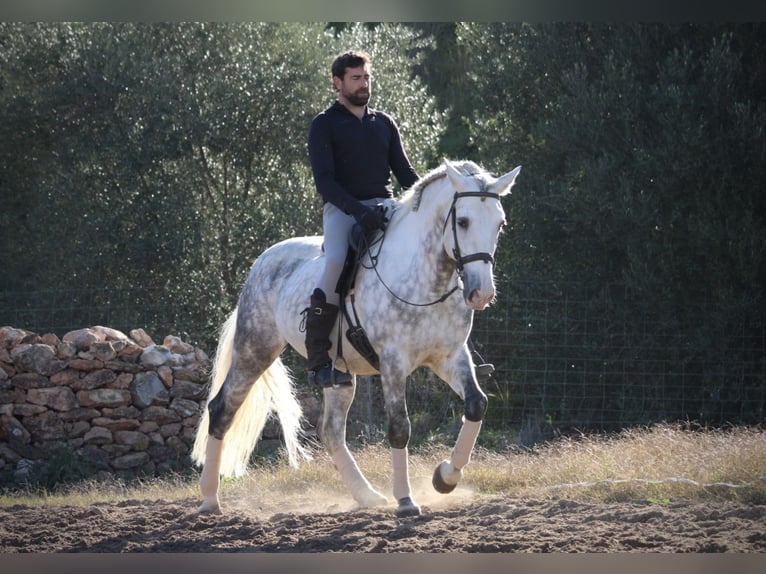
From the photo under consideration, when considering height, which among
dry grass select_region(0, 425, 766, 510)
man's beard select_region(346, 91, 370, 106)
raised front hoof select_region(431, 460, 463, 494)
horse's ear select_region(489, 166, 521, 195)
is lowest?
dry grass select_region(0, 425, 766, 510)

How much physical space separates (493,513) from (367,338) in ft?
4.28

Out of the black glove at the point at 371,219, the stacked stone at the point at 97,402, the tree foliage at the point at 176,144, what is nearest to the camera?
the black glove at the point at 371,219

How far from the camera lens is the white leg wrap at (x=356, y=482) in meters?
6.72

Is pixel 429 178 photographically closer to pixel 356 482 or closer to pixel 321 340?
pixel 321 340

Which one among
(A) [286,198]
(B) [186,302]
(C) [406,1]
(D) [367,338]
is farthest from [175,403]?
(C) [406,1]

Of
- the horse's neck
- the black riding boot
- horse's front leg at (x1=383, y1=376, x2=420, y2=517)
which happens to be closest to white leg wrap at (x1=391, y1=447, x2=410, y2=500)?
horse's front leg at (x1=383, y1=376, x2=420, y2=517)

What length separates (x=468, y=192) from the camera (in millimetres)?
5746

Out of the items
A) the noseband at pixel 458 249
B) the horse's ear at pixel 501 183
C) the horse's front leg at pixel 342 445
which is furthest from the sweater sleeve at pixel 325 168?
the horse's front leg at pixel 342 445

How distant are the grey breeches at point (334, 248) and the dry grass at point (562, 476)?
1.67m

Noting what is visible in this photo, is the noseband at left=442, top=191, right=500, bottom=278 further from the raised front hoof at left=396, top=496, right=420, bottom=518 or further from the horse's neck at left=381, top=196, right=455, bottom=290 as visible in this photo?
the raised front hoof at left=396, top=496, right=420, bottom=518

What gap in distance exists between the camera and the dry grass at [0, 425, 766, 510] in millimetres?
6750

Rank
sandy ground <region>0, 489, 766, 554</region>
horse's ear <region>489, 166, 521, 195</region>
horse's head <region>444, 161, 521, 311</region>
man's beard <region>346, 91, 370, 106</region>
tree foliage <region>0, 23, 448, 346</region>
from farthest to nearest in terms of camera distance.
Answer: tree foliage <region>0, 23, 448, 346</region> → man's beard <region>346, 91, 370, 106</region> → horse's ear <region>489, 166, 521, 195</region> → horse's head <region>444, 161, 521, 311</region> → sandy ground <region>0, 489, 766, 554</region>

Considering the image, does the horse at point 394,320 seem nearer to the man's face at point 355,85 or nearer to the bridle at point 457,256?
the bridle at point 457,256

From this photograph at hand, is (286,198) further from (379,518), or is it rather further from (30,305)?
(379,518)
